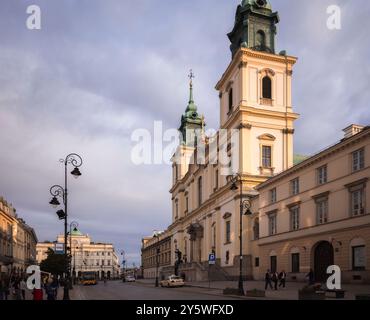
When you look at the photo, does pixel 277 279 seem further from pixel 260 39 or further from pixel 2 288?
pixel 260 39

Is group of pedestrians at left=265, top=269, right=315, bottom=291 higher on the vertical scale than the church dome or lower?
lower

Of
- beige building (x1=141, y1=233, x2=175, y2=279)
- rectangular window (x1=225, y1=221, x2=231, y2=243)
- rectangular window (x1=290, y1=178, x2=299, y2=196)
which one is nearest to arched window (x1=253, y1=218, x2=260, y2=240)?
rectangular window (x1=225, y1=221, x2=231, y2=243)

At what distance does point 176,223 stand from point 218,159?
33.2 meters

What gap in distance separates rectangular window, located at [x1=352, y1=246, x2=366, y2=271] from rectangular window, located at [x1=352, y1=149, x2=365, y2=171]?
5.48 m

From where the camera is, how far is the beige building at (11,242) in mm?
74688

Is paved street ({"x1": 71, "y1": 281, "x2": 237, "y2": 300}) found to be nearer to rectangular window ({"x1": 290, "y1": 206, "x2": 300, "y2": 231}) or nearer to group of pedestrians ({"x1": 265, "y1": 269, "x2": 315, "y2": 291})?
group of pedestrians ({"x1": 265, "y1": 269, "x2": 315, "y2": 291})

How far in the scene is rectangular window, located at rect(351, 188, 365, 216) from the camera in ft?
104

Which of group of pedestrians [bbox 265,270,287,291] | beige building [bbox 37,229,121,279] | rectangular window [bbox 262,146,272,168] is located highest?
rectangular window [bbox 262,146,272,168]

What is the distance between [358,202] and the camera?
32281 millimetres

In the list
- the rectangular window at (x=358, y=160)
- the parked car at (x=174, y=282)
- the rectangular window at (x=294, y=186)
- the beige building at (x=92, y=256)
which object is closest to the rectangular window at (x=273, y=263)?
the rectangular window at (x=294, y=186)

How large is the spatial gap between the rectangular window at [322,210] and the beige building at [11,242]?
41733 millimetres
